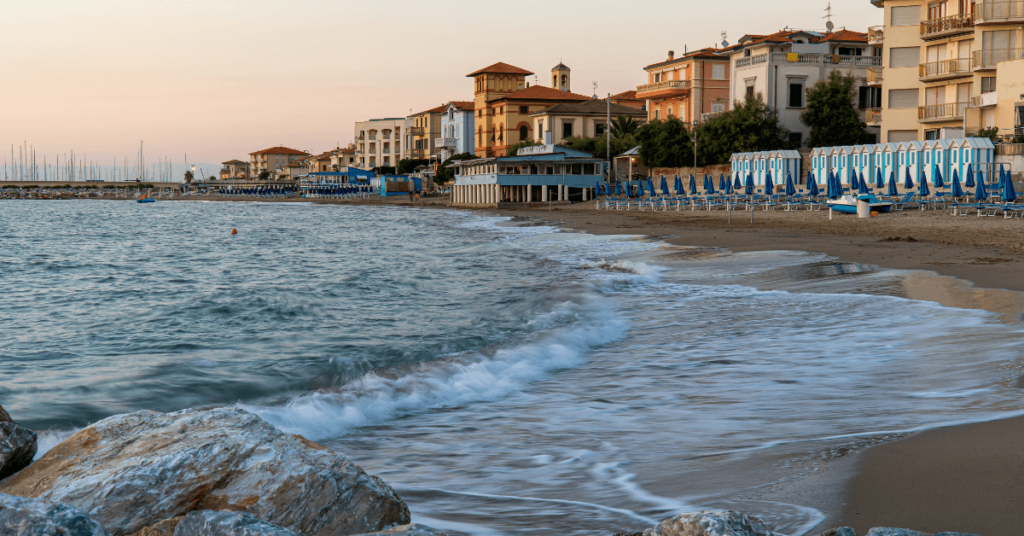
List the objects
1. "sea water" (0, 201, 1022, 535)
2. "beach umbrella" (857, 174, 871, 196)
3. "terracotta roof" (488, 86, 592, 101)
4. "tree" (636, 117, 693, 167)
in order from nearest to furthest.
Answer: "sea water" (0, 201, 1022, 535) < "beach umbrella" (857, 174, 871, 196) < "tree" (636, 117, 693, 167) < "terracotta roof" (488, 86, 592, 101)

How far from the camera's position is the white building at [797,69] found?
175ft

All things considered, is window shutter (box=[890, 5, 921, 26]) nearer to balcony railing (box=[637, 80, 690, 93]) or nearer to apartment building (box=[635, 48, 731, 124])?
apartment building (box=[635, 48, 731, 124])

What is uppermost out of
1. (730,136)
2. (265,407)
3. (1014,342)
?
(730,136)

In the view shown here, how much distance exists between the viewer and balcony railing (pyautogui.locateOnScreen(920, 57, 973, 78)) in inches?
1660

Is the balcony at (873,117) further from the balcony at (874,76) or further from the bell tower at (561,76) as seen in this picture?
the bell tower at (561,76)

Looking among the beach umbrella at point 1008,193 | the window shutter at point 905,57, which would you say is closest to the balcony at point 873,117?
the window shutter at point 905,57

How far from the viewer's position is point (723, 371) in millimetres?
7988

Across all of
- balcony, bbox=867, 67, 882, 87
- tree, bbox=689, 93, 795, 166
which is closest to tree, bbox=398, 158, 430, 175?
tree, bbox=689, 93, 795, 166

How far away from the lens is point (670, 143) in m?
57.3

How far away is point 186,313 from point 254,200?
12615cm

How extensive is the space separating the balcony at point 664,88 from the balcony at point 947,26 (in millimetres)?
22067

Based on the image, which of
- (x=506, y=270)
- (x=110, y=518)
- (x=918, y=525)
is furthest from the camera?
(x=506, y=270)

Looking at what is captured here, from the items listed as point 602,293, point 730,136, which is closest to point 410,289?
point 602,293

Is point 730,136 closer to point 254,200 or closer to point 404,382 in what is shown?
point 404,382
